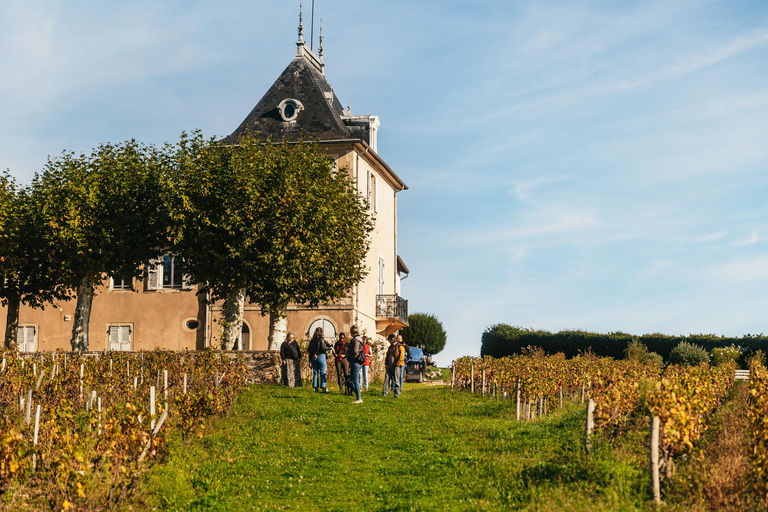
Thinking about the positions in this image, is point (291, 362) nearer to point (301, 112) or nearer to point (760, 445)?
point (760, 445)

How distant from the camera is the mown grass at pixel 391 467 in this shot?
1016 cm

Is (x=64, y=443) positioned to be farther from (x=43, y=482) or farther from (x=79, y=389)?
(x=79, y=389)

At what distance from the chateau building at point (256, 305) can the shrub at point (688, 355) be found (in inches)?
533

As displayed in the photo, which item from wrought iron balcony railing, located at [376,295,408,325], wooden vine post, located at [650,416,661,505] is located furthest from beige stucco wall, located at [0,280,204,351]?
wooden vine post, located at [650,416,661,505]

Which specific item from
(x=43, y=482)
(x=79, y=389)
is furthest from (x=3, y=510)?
(x=79, y=389)

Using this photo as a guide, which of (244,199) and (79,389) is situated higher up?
(244,199)

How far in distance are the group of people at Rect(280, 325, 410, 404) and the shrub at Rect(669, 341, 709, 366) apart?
64.4 ft

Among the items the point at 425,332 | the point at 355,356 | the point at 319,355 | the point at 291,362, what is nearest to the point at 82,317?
the point at 291,362

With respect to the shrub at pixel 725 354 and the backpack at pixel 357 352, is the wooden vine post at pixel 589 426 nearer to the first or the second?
the backpack at pixel 357 352

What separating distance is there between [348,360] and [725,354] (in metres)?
24.3

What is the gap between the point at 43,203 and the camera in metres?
30.7

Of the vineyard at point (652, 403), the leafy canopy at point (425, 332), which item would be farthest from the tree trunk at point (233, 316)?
the leafy canopy at point (425, 332)

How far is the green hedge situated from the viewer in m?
43.4

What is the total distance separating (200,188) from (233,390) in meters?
10.7
